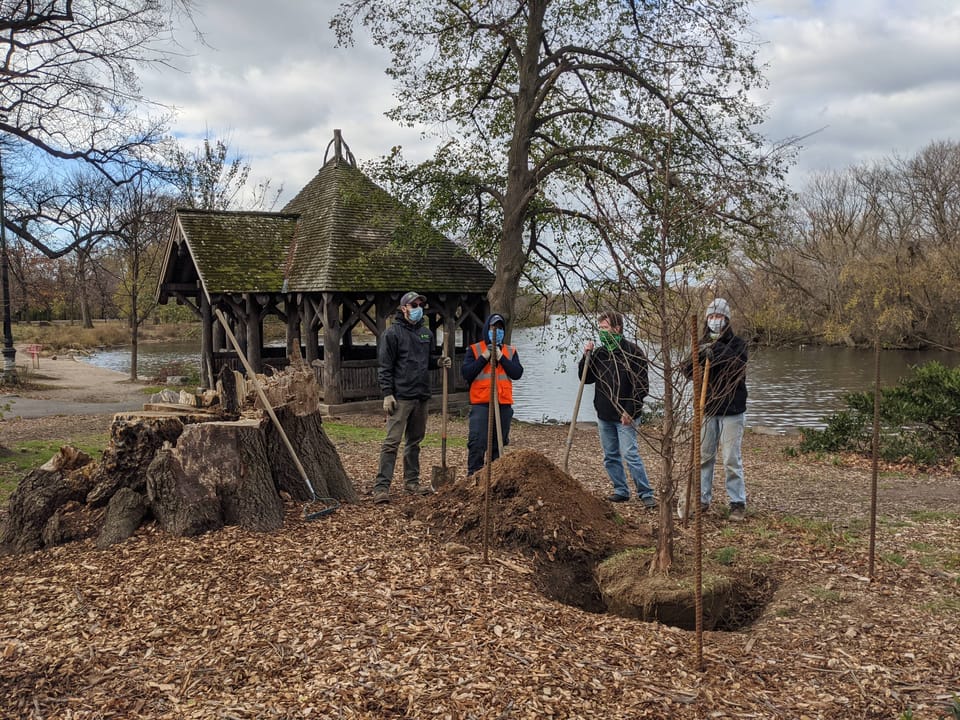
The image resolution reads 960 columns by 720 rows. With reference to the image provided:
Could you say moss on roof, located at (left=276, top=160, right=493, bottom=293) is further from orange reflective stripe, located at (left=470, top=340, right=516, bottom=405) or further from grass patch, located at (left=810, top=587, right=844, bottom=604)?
grass patch, located at (left=810, top=587, right=844, bottom=604)

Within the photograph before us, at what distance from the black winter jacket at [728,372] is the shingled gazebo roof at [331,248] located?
31.0 feet

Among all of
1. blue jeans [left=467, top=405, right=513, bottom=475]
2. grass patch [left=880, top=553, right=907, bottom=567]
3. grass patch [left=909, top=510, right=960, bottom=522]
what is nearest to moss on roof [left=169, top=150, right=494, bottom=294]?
blue jeans [left=467, top=405, right=513, bottom=475]

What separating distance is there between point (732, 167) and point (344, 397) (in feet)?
28.7

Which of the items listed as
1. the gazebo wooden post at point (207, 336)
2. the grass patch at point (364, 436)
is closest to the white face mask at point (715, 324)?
the grass patch at point (364, 436)

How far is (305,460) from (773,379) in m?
23.0

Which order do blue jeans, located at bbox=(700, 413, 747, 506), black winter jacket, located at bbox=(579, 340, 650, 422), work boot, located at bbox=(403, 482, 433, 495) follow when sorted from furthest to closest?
work boot, located at bbox=(403, 482, 433, 495), black winter jacket, located at bbox=(579, 340, 650, 422), blue jeans, located at bbox=(700, 413, 747, 506)

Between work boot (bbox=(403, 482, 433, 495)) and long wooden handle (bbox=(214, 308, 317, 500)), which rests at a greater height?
long wooden handle (bbox=(214, 308, 317, 500))

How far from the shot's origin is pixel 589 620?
4121 mm

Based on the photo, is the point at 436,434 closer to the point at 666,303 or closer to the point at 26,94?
the point at 26,94

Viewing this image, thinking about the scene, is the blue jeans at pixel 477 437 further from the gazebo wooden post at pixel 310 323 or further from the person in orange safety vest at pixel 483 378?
the gazebo wooden post at pixel 310 323

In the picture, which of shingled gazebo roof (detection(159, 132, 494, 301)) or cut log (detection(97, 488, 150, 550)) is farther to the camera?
shingled gazebo roof (detection(159, 132, 494, 301))

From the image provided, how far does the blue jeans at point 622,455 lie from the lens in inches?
259

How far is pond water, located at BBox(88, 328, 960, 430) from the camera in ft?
60.6

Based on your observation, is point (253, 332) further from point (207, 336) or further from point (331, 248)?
point (331, 248)
